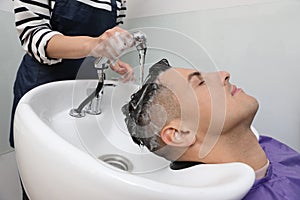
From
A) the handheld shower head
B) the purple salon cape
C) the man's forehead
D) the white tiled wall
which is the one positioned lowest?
the white tiled wall

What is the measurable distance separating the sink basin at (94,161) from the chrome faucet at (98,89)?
0.9 inches

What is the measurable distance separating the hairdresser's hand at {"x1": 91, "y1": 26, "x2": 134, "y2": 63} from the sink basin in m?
0.23

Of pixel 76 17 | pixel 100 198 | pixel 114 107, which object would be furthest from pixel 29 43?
pixel 100 198

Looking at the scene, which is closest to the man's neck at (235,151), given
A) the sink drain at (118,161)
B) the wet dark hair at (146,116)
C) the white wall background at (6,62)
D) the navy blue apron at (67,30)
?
the wet dark hair at (146,116)

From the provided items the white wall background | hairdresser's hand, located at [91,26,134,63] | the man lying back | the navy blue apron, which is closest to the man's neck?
the man lying back

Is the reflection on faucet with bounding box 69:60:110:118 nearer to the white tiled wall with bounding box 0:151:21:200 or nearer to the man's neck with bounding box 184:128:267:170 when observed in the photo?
the man's neck with bounding box 184:128:267:170

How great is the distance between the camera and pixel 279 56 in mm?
1116

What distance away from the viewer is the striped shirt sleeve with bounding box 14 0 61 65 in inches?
36.2

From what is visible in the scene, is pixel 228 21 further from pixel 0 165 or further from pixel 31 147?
pixel 0 165

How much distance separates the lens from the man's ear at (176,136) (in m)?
0.83

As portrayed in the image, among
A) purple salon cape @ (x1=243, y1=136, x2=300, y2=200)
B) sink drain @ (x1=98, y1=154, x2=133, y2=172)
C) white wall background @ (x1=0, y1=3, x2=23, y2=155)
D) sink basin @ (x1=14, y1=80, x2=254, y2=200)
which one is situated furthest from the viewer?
white wall background @ (x1=0, y1=3, x2=23, y2=155)

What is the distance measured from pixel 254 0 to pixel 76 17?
67 cm

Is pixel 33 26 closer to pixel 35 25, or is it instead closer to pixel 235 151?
pixel 35 25

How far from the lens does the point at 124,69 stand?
1.09 meters
